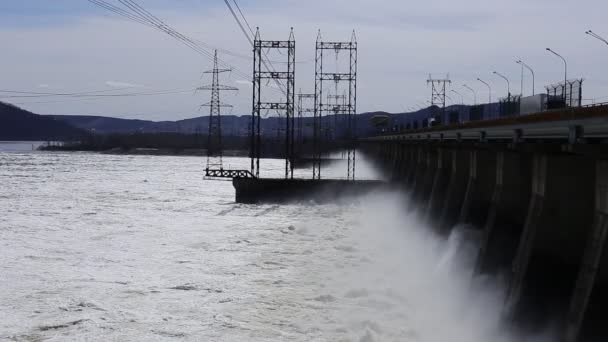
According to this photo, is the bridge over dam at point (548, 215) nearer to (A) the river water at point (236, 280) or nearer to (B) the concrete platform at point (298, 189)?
(A) the river water at point (236, 280)

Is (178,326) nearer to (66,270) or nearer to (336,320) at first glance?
(336,320)

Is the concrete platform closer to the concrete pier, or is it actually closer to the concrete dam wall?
the concrete pier

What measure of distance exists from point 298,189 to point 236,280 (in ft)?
120

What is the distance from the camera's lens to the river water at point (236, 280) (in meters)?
23.2

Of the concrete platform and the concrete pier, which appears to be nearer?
the concrete pier

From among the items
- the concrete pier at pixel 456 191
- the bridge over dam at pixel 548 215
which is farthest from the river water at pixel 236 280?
the bridge over dam at pixel 548 215

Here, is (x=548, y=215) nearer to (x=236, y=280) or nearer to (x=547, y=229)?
(x=547, y=229)

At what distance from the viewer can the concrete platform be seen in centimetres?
6719

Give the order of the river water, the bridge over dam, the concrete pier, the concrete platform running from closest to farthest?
the bridge over dam
the river water
the concrete pier
the concrete platform

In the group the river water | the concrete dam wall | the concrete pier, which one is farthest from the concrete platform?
the concrete dam wall

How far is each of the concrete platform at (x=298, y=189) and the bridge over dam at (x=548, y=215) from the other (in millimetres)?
34830

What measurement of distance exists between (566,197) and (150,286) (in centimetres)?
1741

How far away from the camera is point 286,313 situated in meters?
25.3

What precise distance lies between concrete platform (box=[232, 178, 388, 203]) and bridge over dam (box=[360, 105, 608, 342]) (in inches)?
1371
